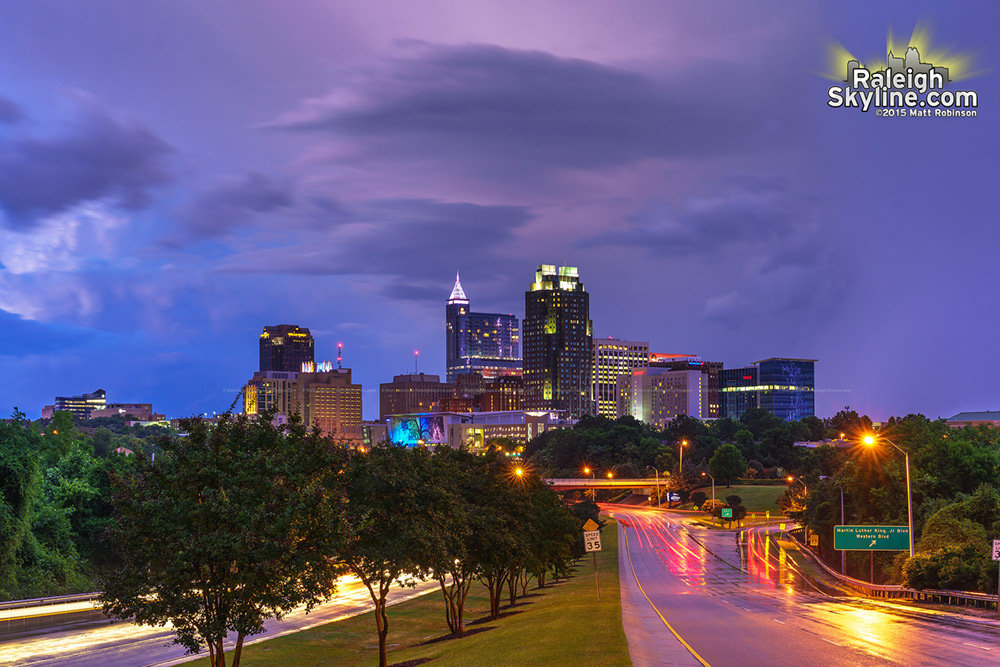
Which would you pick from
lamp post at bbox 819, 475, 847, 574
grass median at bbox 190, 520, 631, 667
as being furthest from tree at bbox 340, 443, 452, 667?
lamp post at bbox 819, 475, 847, 574

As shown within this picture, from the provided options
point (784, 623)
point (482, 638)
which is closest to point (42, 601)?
point (482, 638)

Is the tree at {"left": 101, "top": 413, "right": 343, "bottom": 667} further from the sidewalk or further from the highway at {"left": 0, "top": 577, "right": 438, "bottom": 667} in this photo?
the highway at {"left": 0, "top": 577, "right": 438, "bottom": 667}

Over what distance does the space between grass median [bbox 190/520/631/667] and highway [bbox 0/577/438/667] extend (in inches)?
88.5

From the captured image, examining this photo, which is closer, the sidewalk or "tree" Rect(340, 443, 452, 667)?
the sidewalk

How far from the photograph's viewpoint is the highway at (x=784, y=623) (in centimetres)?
3185

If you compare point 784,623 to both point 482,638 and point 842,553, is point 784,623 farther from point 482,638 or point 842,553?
point 842,553

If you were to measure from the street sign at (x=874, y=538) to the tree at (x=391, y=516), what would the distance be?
136 ft

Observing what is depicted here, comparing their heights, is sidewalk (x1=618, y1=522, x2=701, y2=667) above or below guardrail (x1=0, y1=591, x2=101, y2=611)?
above

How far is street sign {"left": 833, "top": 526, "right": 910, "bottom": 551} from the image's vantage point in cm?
6931

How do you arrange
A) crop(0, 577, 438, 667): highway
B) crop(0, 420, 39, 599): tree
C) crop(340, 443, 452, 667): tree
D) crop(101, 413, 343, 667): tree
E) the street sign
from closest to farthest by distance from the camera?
crop(101, 413, 343, 667): tree → crop(340, 443, 452, 667): tree → crop(0, 577, 438, 667): highway → the street sign → crop(0, 420, 39, 599): tree

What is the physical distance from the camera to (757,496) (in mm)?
188000

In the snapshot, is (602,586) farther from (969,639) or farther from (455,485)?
(969,639)

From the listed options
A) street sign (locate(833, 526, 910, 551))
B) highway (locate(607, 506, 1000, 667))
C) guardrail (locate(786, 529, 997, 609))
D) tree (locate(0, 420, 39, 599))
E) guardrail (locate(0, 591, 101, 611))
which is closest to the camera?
highway (locate(607, 506, 1000, 667))

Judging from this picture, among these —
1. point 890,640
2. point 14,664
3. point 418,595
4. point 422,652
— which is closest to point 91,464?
point 418,595
